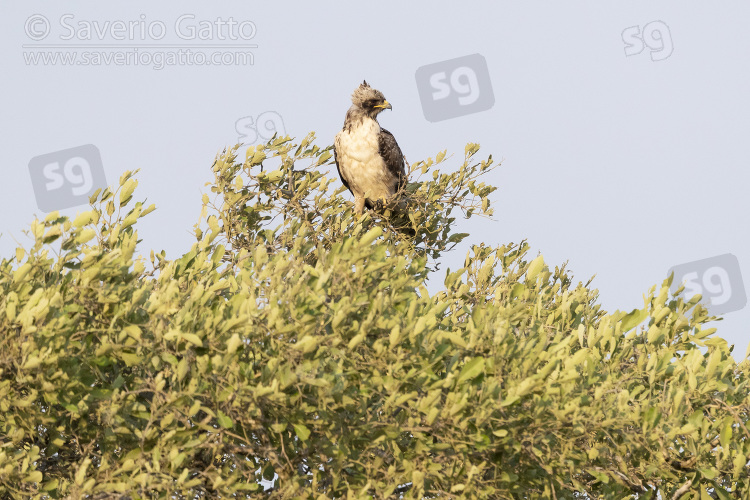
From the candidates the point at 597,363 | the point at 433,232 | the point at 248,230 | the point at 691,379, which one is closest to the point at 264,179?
the point at 248,230

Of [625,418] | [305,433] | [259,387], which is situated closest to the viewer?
[259,387]

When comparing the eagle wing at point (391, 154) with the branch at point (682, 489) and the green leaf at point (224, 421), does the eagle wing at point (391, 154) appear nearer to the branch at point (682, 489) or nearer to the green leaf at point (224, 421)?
the branch at point (682, 489)

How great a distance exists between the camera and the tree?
20.1 ft

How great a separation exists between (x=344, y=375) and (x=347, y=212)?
6.03 metres

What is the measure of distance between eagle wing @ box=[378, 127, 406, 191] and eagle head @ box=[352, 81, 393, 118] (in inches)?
14.8

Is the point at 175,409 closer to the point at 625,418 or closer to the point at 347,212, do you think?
the point at 625,418

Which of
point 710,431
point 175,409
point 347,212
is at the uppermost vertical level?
point 347,212

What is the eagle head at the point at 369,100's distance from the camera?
15.1 metres

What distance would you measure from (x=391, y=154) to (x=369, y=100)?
1009 millimetres

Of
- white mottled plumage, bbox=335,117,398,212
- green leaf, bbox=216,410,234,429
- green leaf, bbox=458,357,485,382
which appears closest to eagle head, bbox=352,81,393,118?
white mottled plumage, bbox=335,117,398,212

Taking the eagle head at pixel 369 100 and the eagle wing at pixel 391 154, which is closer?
the eagle wing at pixel 391 154

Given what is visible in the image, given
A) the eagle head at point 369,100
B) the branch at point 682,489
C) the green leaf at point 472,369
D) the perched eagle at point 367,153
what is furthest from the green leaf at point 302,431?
the eagle head at point 369,100

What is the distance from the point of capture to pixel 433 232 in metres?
12.4

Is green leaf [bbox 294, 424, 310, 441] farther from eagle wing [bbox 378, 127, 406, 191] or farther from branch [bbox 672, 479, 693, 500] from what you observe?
eagle wing [bbox 378, 127, 406, 191]
